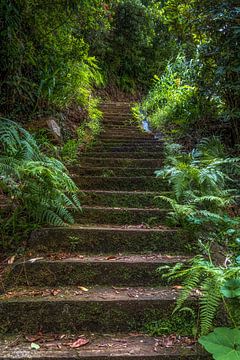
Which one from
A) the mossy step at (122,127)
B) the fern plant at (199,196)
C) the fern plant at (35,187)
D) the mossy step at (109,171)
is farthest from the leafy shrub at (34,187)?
the mossy step at (122,127)

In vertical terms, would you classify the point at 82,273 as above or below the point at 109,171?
below

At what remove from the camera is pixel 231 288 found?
1.99 metres

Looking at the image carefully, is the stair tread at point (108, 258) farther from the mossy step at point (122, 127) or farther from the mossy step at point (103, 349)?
the mossy step at point (122, 127)

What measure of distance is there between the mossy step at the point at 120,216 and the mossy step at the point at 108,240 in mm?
240

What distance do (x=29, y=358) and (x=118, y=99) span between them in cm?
1044

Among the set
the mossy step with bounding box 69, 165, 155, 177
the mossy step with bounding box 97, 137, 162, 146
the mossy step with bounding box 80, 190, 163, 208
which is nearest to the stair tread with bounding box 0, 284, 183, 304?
the mossy step with bounding box 80, 190, 163, 208

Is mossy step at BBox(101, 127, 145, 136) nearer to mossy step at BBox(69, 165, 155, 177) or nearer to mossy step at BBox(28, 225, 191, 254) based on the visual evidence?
mossy step at BBox(69, 165, 155, 177)

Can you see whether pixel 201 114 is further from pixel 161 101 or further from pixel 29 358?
pixel 29 358

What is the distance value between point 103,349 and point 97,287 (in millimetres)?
548

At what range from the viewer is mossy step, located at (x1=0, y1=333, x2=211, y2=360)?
195 centimetres

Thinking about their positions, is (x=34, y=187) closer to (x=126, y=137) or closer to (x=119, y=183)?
(x=119, y=183)

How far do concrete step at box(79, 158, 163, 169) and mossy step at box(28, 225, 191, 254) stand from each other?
1.73 meters

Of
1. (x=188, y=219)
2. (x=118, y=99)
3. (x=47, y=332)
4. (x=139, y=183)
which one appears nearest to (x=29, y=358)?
(x=47, y=332)

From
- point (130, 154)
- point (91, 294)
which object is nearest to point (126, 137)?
point (130, 154)
